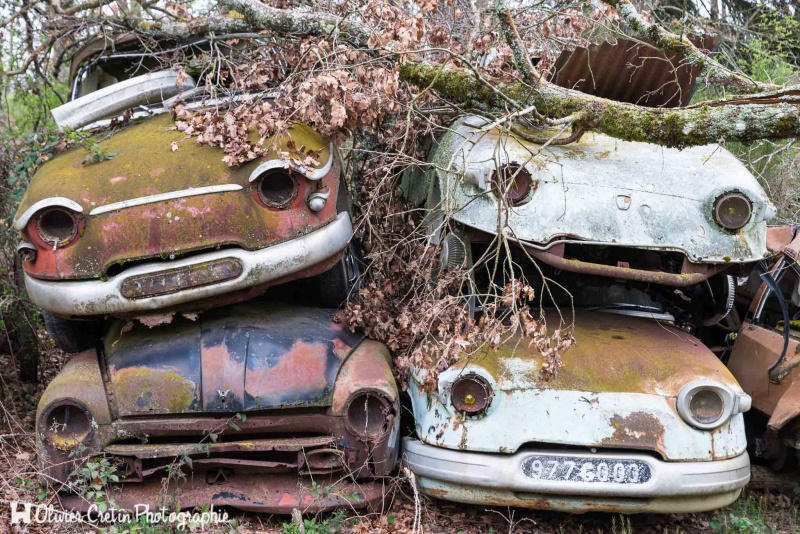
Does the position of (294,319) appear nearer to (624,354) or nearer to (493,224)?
(493,224)

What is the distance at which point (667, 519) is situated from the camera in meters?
4.66

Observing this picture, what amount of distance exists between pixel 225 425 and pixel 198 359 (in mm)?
390

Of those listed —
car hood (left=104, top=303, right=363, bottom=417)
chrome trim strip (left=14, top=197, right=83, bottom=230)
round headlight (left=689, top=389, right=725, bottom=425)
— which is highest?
chrome trim strip (left=14, top=197, right=83, bottom=230)

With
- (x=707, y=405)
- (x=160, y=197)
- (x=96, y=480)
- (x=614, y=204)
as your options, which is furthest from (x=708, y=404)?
(x=96, y=480)

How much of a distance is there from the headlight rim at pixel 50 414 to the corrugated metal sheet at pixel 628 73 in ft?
11.7

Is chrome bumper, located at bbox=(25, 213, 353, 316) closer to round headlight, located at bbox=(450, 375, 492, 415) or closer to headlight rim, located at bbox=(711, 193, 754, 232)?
round headlight, located at bbox=(450, 375, 492, 415)

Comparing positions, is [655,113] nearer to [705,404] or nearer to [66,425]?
[705,404]

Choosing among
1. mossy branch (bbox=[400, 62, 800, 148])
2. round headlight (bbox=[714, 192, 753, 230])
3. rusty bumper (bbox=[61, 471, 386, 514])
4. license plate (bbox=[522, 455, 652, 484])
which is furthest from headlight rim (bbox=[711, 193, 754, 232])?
rusty bumper (bbox=[61, 471, 386, 514])

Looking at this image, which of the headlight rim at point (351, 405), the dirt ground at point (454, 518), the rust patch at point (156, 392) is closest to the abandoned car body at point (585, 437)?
the headlight rim at point (351, 405)

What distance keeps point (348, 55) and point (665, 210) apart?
2.27 metres

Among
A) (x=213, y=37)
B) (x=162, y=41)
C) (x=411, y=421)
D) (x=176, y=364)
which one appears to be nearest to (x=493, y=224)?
(x=411, y=421)

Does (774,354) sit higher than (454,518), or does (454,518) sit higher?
(774,354)

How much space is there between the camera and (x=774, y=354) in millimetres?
4910

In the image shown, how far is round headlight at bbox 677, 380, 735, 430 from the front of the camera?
4008 mm
